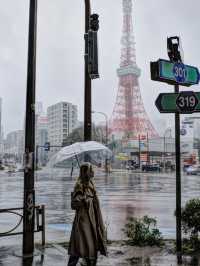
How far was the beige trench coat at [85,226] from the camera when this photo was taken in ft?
Answer: 19.3

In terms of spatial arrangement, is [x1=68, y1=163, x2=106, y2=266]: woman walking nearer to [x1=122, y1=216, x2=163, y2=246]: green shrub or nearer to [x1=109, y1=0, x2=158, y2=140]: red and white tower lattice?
[x1=122, y1=216, x2=163, y2=246]: green shrub

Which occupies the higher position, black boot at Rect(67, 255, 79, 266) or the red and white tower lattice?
the red and white tower lattice

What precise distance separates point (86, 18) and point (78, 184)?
3673 mm

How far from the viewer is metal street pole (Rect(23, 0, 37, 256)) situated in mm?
7227

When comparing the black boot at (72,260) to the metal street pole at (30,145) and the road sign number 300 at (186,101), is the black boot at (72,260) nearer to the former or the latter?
the metal street pole at (30,145)

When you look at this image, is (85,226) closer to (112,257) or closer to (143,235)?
(112,257)

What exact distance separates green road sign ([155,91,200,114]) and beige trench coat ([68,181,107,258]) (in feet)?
5.91

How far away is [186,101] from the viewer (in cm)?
675

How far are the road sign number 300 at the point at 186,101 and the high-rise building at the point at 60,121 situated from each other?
141 meters

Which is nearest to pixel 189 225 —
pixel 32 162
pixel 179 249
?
pixel 179 249

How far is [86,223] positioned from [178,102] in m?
2.41

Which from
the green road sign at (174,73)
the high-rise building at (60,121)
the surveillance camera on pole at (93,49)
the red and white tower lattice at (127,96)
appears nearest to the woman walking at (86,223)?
the green road sign at (174,73)

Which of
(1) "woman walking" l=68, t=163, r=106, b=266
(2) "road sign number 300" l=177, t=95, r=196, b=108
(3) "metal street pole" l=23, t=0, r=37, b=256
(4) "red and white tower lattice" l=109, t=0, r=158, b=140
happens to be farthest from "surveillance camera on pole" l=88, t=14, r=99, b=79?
(4) "red and white tower lattice" l=109, t=0, r=158, b=140

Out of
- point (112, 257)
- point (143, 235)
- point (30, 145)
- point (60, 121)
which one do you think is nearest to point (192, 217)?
point (143, 235)
